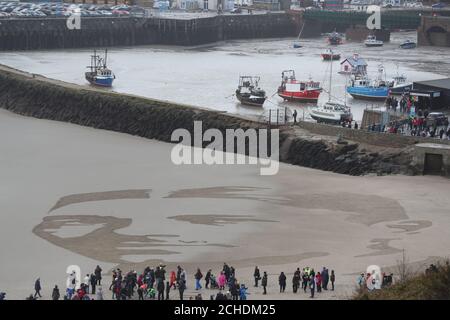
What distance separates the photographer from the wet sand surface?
18188 millimetres

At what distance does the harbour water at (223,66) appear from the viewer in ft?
125

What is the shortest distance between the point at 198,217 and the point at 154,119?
10.5 metres

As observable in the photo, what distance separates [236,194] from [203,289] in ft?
22.8

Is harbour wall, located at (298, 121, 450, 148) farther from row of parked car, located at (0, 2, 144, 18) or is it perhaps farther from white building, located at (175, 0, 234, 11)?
white building, located at (175, 0, 234, 11)

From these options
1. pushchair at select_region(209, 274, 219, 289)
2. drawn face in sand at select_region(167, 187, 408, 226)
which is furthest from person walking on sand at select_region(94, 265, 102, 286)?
drawn face in sand at select_region(167, 187, 408, 226)

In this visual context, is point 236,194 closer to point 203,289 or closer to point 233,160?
point 233,160

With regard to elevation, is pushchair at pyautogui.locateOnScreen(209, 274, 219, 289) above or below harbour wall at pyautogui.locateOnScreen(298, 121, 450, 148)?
below

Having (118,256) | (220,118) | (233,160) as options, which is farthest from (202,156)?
(118,256)

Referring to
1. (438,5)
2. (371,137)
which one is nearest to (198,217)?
(371,137)

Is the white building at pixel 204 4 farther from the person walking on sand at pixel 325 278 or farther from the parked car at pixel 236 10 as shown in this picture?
the person walking on sand at pixel 325 278

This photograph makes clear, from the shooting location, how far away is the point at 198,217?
2123 cm

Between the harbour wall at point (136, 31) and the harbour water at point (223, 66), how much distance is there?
1.31m

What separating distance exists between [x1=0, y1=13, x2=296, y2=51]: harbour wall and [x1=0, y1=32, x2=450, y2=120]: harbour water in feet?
4.30

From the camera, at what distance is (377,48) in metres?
→ 58.9
